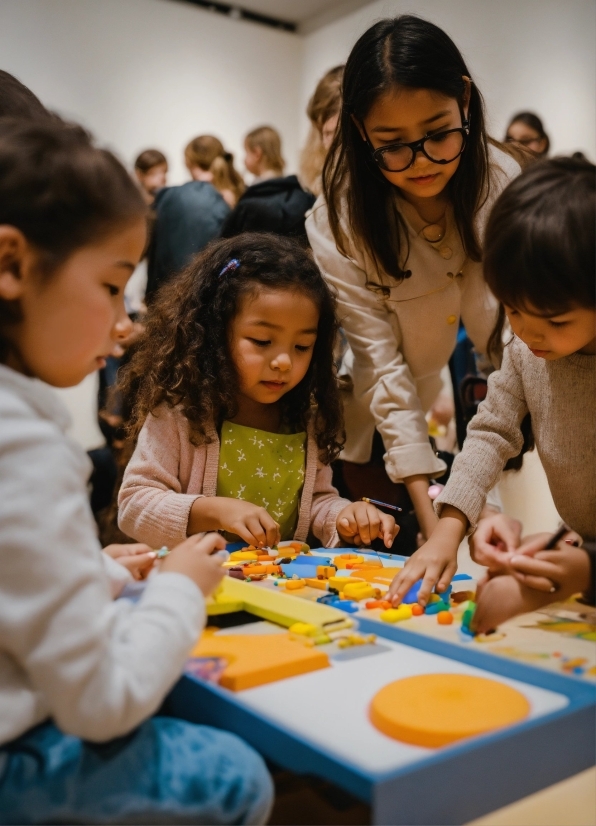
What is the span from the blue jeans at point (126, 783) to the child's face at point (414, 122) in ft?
3.51

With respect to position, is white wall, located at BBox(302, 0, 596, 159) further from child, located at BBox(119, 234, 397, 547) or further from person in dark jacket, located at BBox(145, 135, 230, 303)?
child, located at BBox(119, 234, 397, 547)

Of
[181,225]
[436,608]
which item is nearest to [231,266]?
[436,608]

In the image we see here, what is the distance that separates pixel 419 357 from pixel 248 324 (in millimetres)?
416

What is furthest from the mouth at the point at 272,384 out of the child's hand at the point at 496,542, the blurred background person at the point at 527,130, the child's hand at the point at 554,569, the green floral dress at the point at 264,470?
the blurred background person at the point at 527,130

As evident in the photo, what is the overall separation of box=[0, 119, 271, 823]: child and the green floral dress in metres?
0.81

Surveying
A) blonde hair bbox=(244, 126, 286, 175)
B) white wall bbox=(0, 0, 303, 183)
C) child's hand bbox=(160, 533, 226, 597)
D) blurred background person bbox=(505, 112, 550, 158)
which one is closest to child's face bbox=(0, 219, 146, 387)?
child's hand bbox=(160, 533, 226, 597)

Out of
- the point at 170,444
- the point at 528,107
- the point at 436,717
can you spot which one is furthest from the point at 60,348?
the point at 528,107

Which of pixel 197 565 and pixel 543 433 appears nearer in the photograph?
pixel 197 565

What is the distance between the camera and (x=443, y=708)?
0.70 m

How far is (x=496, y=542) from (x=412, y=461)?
2.04ft

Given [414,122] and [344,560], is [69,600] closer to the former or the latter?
[344,560]

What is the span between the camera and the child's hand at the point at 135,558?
104cm

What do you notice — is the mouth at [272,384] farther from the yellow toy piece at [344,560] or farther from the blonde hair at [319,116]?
the blonde hair at [319,116]

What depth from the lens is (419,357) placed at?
180 cm
